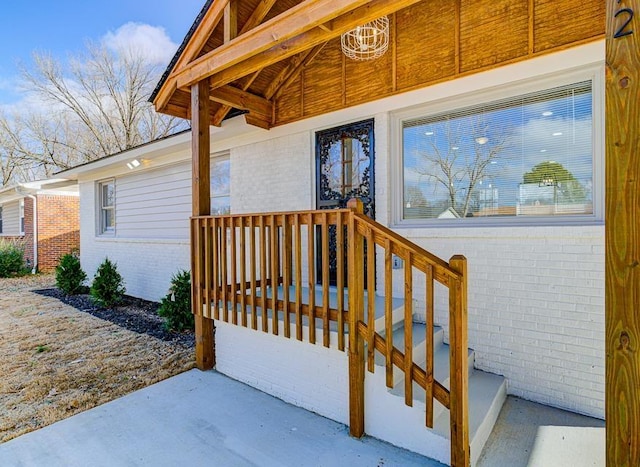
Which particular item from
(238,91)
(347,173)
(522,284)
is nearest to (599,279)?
(522,284)

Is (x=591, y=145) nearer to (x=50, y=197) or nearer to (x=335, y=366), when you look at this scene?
(x=335, y=366)

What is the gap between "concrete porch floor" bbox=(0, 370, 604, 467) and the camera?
243 cm

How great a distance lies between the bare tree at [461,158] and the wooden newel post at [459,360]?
1579 millimetres

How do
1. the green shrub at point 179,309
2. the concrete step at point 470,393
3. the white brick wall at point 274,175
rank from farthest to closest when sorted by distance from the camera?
the green shrub at point 179,309 < the white brick wall at point 274,175 < the concrete step at point 470,393

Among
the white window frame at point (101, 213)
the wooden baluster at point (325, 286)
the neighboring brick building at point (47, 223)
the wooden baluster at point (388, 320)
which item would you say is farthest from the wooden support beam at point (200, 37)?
the neighboring brick building at point (47, 223)

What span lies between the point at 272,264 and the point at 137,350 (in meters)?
2.57

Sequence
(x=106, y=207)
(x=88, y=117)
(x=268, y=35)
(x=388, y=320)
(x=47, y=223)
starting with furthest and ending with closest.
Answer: (x=88, y=117) → (x=47, y=223) → (x=106, y=207) → (x=268, y=35) → (x=388, y=320)

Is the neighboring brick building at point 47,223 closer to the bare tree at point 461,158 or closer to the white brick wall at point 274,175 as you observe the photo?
the white brick wall at point 274,175

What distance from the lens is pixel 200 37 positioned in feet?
12.4

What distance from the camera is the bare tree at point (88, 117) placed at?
1870 centimetres

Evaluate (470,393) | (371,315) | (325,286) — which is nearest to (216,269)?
(325,286)

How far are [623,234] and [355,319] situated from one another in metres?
1.70

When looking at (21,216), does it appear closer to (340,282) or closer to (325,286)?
(325,286)

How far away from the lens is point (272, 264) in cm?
335
